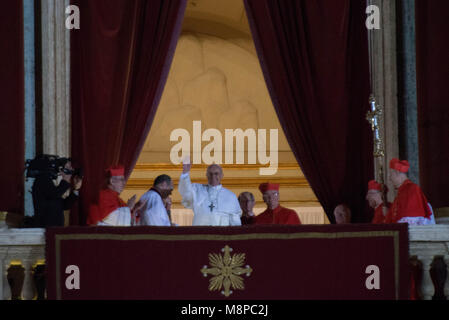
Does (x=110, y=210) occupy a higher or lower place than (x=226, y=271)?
higher

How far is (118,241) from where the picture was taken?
6.28m

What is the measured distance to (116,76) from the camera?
26.8ft

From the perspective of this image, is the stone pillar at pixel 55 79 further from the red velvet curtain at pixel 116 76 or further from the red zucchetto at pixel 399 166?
the red zucchetto at pixel 399 166

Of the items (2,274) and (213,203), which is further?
(213,203)

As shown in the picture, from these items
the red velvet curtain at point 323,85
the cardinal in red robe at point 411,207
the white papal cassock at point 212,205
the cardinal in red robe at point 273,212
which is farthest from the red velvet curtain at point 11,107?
the cardinal in red robe at point 411,207

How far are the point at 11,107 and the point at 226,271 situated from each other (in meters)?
2.52

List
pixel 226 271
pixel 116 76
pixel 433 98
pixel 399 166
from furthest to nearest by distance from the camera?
pixel 116 76 → pixel 433 98 → pixel 399 166 → pixel 226 271

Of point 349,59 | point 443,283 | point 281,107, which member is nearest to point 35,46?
point 281,107

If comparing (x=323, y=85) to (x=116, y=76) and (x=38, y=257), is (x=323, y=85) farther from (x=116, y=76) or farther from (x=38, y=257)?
(x=38, y=257)

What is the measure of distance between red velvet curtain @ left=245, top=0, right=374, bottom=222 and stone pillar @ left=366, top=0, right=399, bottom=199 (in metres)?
0.14

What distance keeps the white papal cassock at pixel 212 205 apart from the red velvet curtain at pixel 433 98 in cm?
164

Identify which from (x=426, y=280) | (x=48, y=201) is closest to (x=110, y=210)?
(x=48, y=201)

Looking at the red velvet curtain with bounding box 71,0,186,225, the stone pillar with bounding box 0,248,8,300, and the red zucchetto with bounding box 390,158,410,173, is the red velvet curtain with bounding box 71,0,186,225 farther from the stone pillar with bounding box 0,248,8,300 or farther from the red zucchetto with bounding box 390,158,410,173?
the red zucchetto with bounding box 390,158,410,173

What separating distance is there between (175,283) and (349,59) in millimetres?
3179
